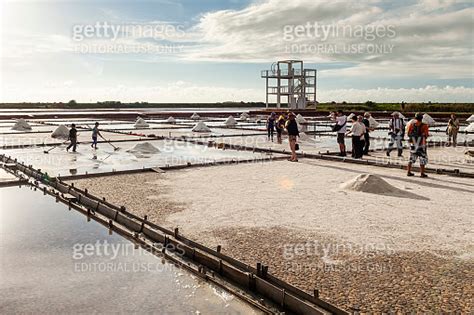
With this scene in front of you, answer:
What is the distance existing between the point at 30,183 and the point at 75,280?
23.5 feet

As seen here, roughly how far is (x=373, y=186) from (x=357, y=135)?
489 centimetres

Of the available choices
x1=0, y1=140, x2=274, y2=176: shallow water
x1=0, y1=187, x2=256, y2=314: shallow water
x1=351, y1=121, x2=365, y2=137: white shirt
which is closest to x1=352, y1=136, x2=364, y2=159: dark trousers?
x1=351, y1=121, x2=365, y2=137: white shirt

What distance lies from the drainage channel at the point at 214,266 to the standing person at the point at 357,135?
8.75m

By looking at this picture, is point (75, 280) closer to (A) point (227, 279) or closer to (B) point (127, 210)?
(A) point (227, 279)

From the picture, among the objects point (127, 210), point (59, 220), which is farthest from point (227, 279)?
point (59, 220)

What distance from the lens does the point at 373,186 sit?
9.81 m

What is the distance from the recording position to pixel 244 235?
6.71m

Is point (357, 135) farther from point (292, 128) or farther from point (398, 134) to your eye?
point (292, 128)

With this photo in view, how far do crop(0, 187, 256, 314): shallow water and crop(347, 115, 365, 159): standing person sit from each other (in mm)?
9440

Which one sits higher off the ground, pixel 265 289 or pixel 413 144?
pixel 413 144

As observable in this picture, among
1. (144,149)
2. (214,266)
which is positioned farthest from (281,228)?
(144,149)

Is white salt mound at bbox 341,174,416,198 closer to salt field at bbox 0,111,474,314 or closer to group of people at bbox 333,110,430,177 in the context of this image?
salt field at bbox 0,111,474,314

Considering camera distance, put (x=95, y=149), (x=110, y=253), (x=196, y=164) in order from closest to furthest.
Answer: (x=110, y=253) → (x=196, y=164) → (x=95, y=149)

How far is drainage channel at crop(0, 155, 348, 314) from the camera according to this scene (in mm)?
4562
